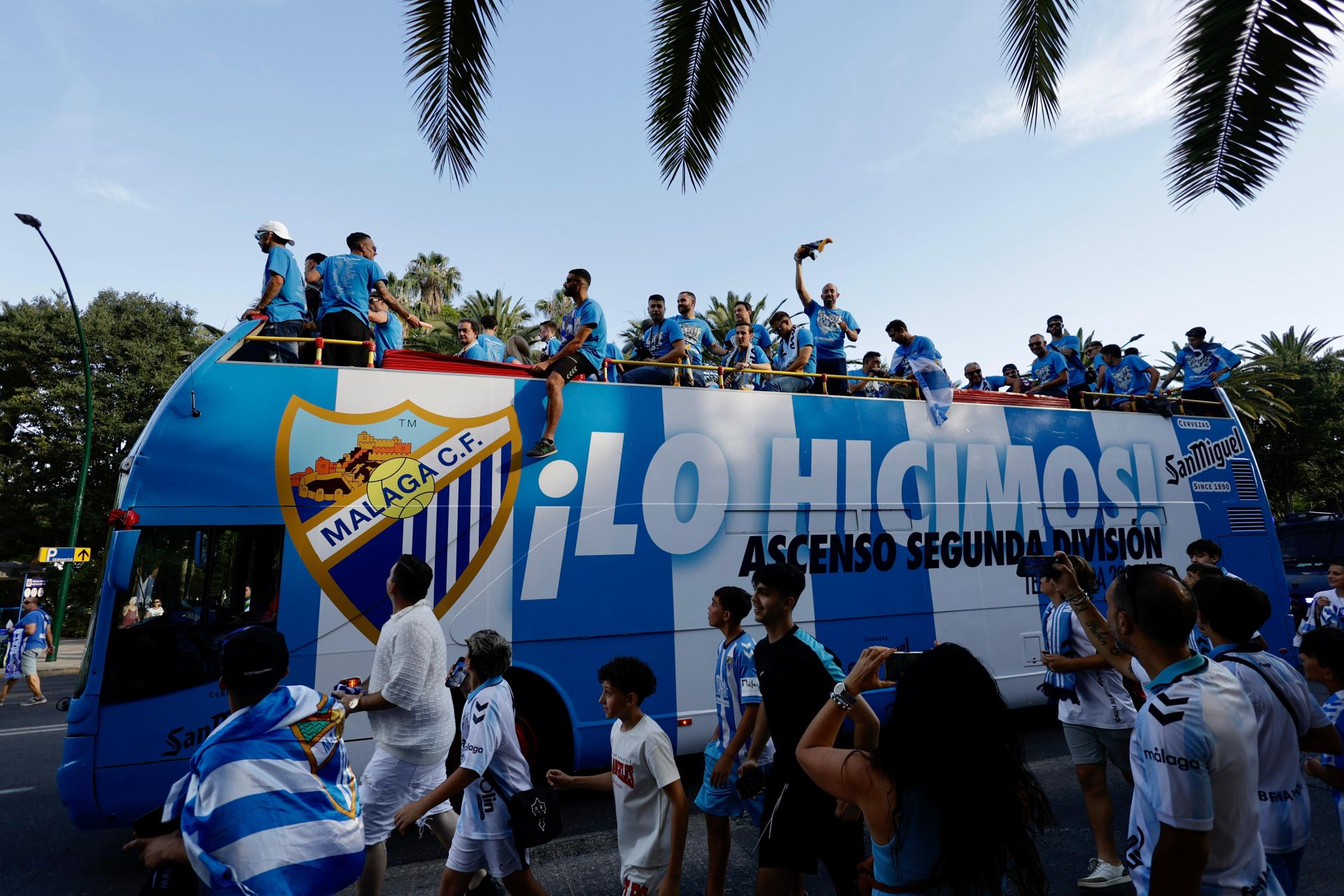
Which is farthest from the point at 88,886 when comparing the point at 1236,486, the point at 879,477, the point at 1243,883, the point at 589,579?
the point at 1236,486

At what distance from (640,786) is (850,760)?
1.59 m

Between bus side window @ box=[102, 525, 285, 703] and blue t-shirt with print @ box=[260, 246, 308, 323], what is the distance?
2.13 m

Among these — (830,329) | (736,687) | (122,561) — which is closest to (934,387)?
(830,329)

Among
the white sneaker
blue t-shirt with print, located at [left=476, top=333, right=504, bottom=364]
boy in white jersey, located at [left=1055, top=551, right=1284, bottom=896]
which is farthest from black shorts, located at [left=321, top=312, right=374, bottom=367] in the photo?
the white sneaker

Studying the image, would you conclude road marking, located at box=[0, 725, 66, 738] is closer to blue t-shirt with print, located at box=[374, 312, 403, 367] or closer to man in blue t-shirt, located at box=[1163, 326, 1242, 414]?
blue t-shirt with print, located at box=[374, 312, 403, 367]

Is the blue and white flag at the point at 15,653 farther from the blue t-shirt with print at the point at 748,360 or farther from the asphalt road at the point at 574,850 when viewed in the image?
the blue t-shirt with print at the point at 748,360

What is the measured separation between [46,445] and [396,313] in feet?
85.7

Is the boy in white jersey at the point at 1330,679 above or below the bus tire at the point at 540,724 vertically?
A: above

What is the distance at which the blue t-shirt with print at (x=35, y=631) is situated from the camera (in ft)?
39.0

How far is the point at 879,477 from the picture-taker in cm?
745

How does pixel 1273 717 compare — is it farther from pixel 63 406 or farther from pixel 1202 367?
pixel 63 406

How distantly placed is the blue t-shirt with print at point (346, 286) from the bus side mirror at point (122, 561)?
7.65ft

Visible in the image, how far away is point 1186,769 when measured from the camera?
2.05 meters

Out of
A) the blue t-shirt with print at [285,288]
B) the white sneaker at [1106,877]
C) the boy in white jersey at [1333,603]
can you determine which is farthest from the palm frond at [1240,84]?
the blue t-shirt with print at [285,288]
